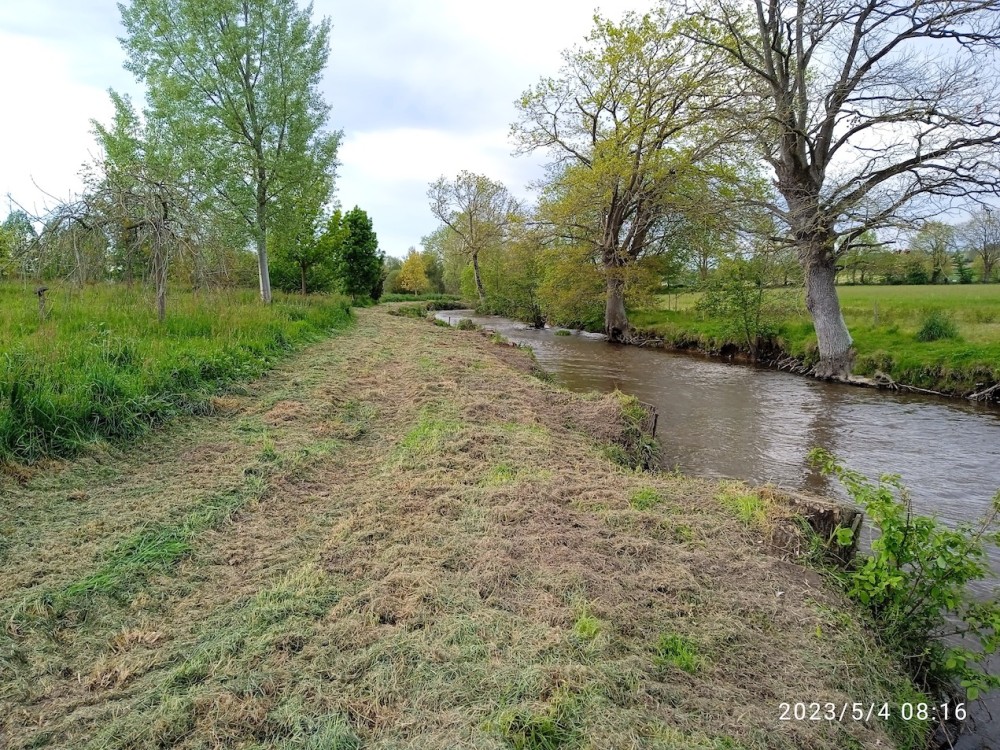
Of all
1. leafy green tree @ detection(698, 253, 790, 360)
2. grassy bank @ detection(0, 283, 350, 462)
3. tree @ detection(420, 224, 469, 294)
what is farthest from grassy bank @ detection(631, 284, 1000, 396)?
tree @ detection(420, 224, 469, 294)

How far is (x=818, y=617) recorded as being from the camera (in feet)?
9.89

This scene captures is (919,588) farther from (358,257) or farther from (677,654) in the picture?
(358,257)

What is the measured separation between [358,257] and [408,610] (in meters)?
35.2

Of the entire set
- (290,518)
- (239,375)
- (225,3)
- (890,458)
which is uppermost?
(225,3)

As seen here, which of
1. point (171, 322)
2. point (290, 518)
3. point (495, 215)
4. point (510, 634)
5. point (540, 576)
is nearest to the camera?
point (510, 634)

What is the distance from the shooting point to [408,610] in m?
2.92

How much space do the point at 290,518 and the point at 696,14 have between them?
18.4 m

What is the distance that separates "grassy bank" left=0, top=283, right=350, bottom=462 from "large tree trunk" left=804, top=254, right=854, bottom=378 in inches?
579

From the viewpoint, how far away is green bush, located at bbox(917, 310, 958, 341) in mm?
13703

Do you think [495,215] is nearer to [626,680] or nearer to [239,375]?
[239,375]

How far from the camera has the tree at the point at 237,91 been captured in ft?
45.8

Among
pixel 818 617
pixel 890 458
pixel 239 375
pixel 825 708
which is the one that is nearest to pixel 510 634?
pixel 825 708

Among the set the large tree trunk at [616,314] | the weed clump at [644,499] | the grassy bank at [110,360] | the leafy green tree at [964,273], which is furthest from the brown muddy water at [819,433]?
the leafy green tree at [964,273]

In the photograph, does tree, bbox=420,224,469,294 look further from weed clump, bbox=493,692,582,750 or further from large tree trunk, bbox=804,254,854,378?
weed clump, bbox=493,692,582,750
